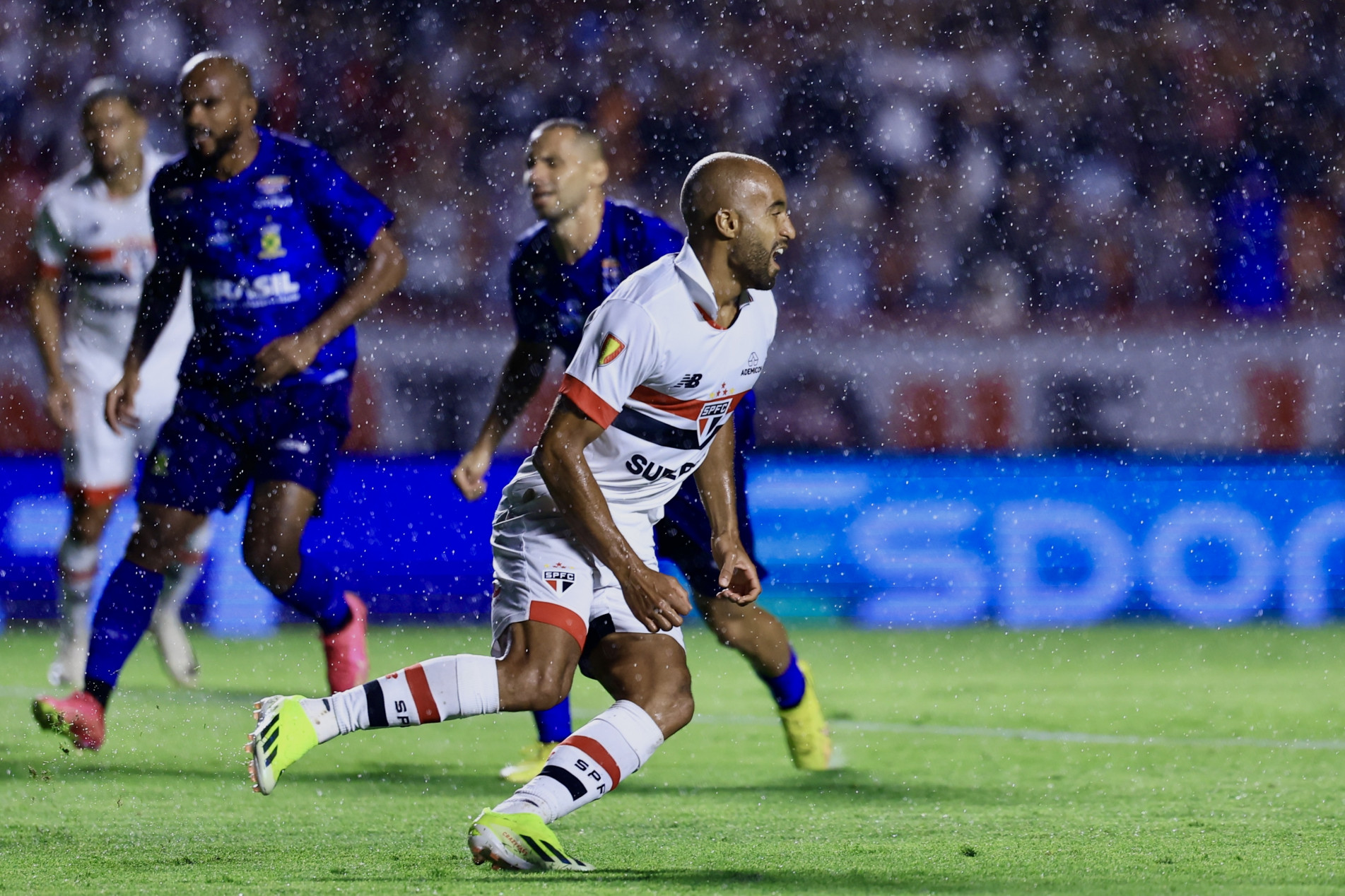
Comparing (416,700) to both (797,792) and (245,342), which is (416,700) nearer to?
(797,792)

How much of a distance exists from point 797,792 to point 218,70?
2492mm

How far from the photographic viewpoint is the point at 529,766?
4.92 m

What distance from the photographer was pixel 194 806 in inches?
174

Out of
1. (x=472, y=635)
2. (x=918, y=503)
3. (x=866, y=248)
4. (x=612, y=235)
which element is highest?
(x=612, y=235)

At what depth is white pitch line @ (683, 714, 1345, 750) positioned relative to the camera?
5.51 metres

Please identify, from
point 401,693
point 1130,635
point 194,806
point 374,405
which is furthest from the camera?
point 374,405

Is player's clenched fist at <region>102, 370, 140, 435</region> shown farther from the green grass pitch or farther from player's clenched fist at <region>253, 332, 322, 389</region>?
the green grass pitch

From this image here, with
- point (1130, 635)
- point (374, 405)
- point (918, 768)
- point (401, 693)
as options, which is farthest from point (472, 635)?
point (401, 693)

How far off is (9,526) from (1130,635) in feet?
18.0

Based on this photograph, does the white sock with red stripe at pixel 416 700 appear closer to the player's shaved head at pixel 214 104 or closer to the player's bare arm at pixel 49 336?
the player's shaved head at pixel 214 104

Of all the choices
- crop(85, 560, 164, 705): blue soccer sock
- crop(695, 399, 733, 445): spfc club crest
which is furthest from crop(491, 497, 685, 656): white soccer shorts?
crop(85, 560, 164, 705): blue soccer sock

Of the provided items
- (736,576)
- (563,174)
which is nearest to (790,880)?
(736,576)

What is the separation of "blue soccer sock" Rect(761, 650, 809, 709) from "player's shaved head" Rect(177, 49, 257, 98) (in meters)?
2.14

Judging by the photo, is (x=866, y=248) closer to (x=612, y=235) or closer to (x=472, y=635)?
(x=472, y=635)
